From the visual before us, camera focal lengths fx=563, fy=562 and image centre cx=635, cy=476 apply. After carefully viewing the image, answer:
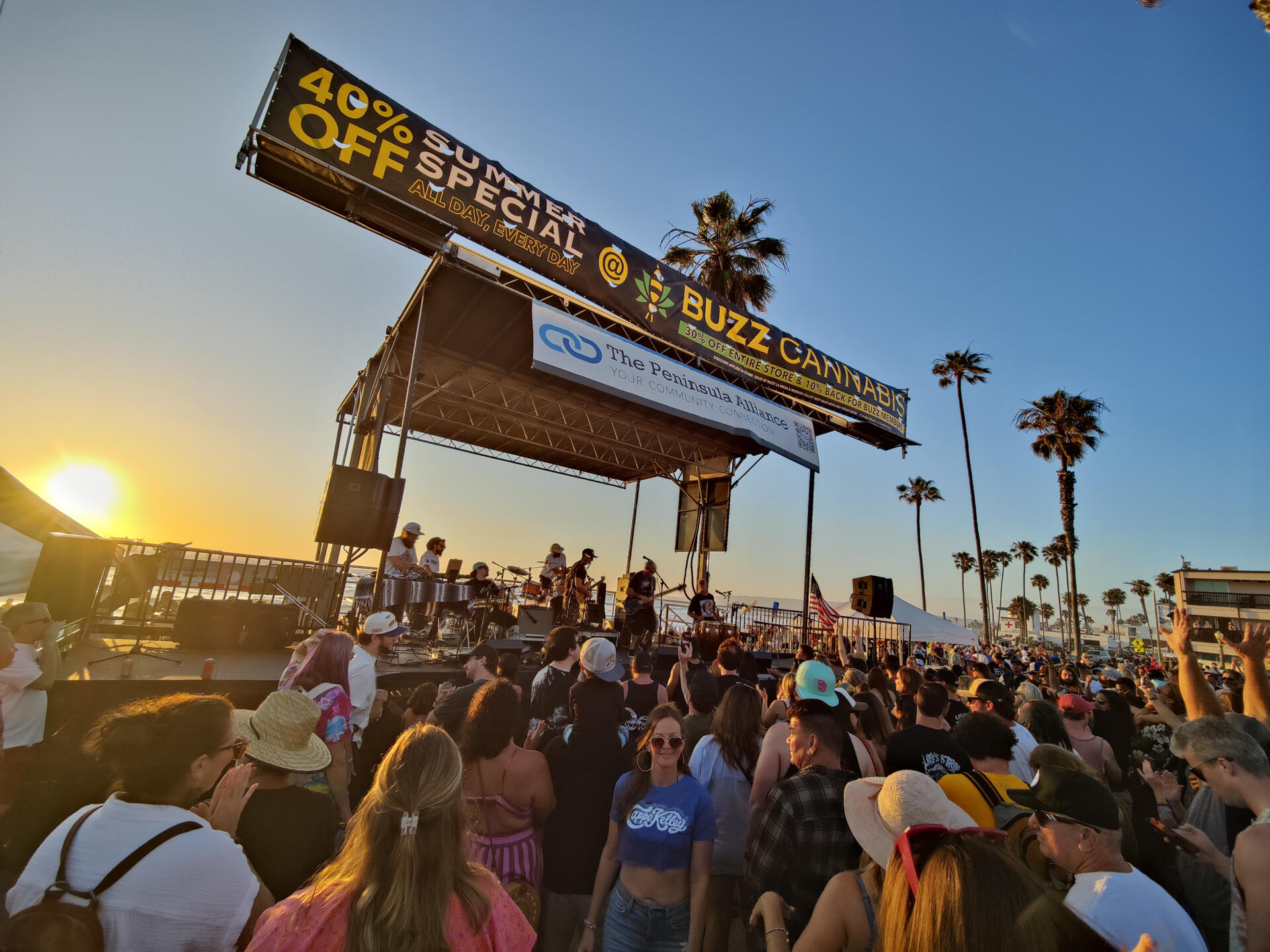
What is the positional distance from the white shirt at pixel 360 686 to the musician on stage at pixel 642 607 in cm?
906

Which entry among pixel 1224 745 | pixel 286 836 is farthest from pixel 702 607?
pixel 286 836

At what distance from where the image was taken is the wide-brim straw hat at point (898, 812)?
1.71 m

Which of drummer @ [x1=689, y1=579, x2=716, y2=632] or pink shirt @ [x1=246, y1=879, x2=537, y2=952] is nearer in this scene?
pink shirt @ [x1=246, y1=879, x2=537, y2=952]

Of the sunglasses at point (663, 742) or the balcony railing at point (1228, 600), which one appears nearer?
the sunglasses at point (663, 742)

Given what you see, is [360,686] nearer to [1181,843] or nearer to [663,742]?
[663,742]

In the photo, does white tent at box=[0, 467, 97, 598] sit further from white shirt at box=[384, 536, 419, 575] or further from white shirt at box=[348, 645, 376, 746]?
white shirt at box=[348, 645, 376, 746]

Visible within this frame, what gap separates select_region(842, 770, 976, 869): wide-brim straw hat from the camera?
1713mm

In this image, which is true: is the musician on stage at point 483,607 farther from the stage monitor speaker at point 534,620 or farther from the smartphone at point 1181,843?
the smartphone at point 1181,843

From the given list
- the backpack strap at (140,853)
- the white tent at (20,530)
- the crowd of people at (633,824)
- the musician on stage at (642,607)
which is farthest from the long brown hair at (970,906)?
the musician on stage at (642,607)

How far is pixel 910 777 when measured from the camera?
1.80 metres

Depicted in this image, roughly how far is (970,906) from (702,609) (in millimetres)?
12846

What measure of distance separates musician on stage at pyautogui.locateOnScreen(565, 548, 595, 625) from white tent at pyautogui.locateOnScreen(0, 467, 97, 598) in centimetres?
921

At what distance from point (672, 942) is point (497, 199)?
401 inches

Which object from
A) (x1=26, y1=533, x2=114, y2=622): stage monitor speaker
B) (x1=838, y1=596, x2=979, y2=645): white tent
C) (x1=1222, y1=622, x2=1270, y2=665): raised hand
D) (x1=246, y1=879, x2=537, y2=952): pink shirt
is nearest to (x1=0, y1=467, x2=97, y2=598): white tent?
(x1=26, y1=533, x2=114, y2=622): stage monitor speaker
